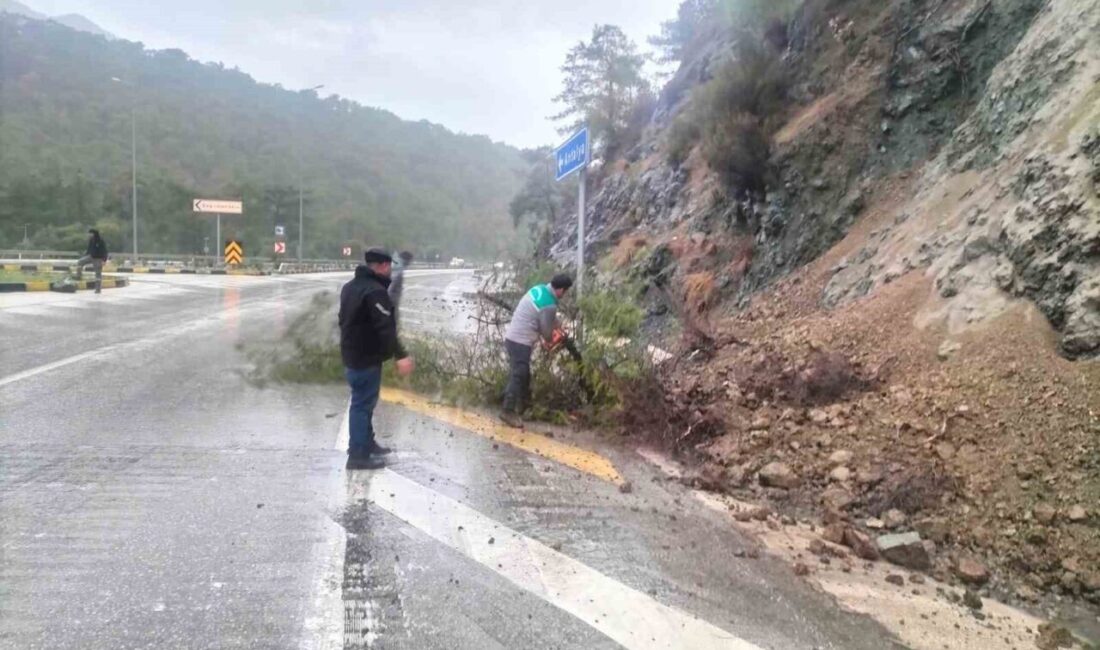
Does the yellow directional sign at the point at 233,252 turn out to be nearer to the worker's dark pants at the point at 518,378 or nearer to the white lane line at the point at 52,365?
the white lane line at the point at 52,365

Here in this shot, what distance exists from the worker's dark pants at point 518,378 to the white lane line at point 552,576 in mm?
2131

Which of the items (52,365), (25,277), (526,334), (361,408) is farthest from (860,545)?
(25,277)

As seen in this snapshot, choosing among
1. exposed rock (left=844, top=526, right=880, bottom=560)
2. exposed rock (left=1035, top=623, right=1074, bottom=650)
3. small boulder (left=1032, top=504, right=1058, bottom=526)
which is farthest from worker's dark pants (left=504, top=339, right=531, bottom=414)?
exposed rock (left=1035, top=623, right=1074, bottom=650)

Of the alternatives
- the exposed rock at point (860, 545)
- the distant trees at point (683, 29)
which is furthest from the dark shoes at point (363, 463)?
the distant trees at point (683, 29)

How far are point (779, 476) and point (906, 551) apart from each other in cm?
120

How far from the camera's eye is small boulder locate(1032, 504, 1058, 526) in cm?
421

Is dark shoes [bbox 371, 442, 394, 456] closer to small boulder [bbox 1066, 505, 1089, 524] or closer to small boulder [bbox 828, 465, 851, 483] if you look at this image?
small boulder [bbox 828, 465, 851, 483]

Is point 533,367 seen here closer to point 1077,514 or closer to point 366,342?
point 366,342

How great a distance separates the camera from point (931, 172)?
10156 millimetres

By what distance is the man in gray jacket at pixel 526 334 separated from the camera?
6941 millimetres

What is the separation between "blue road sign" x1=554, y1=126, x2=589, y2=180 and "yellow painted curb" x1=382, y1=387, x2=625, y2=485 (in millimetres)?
3196

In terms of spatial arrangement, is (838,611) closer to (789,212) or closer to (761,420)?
(761,420)

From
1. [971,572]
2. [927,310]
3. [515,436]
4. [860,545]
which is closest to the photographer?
[971,572]

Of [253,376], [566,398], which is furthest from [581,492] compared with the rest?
[253,376]
